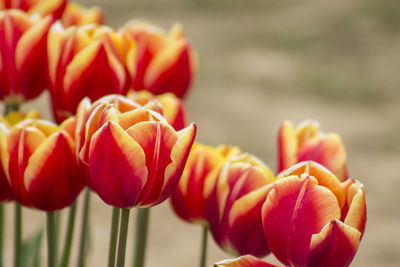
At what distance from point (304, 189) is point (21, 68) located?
0.26 metres

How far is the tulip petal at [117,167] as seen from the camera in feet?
1.49

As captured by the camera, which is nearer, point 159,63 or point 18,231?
point 18,231

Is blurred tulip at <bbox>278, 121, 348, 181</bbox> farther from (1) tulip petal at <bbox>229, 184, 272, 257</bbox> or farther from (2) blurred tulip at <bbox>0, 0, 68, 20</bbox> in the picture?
(2) blurred tulip at <bbox>0, 0, 68, 20</bbox>

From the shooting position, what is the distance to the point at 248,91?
3.00m

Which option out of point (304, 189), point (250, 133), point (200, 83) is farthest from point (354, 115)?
point (304, 189)

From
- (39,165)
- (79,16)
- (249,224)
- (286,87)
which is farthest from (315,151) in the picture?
(286,87)

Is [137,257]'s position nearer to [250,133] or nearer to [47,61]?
[47,61]

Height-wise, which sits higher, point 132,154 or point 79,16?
point 79,16

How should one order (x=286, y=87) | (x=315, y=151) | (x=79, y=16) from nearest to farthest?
(x=315, y=151) → (x=79, y=16) → (x=286, y=87)

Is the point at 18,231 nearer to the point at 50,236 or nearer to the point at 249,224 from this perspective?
the point at 50,236

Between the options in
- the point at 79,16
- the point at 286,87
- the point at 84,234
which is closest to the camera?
the point at 84,234

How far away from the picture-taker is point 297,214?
1.47 ft

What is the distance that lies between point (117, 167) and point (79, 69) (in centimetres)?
14

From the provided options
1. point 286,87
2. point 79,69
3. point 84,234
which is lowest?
point 84,234
